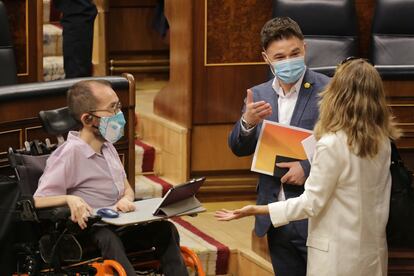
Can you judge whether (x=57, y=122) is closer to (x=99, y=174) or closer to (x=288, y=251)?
(x=99, y=174)

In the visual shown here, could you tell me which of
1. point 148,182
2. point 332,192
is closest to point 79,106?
point 332,192

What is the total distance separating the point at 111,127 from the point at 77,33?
66.3 inches

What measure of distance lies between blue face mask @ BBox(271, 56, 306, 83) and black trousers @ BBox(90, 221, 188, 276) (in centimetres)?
67

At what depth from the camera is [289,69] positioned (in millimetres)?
3195

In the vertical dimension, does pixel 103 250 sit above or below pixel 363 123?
below

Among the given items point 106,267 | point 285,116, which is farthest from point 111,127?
point 285,116

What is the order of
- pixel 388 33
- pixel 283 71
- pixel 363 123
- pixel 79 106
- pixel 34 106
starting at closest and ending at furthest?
pixel 363 123 < pixel 283 71 < pixel 79 106 < pixel 34 106 < pixel 388 33

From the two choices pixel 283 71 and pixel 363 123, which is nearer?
pixel 363 123

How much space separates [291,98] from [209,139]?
1.68 meters

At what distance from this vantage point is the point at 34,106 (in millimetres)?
3889

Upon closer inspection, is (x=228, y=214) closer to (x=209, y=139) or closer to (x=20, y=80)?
(x=209, y=139)

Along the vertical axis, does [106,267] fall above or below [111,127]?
below

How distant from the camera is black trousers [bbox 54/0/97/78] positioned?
4961mm

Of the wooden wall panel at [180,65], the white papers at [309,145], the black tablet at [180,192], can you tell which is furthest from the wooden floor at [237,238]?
the white papers at [309,145]
